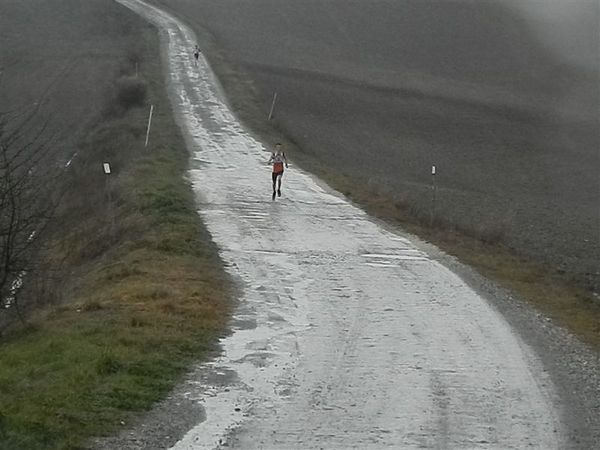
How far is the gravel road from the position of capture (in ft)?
32.8

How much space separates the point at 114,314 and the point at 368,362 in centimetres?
355

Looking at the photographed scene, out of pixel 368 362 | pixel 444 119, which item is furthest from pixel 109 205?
pixel 444 119

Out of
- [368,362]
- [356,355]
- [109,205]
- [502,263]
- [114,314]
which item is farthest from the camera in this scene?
[109,205]

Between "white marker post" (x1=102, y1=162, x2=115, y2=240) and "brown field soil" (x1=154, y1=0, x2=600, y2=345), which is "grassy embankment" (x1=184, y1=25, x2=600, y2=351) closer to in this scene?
"brown field soil" (x1=154, y1=0, x2=600, y2=345)

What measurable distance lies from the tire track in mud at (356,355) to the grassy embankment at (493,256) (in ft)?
3.58

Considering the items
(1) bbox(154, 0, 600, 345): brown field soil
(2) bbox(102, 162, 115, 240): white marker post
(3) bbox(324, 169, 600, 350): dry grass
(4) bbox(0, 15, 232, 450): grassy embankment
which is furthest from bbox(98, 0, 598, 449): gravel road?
(2) bbox(102, 162, 115, 240): white marker post

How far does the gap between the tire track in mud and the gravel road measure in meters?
0.03

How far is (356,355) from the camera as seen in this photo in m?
12.9

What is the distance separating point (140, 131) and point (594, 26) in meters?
57.4

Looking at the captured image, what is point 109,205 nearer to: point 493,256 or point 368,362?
point 493,256

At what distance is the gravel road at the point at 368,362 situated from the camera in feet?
32.8

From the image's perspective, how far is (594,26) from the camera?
280ft

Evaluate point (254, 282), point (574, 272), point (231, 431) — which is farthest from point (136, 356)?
point (574, 272)

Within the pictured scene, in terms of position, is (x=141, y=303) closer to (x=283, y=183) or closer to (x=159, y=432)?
(x=159, y=432)
